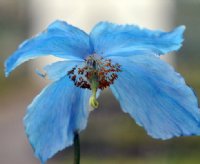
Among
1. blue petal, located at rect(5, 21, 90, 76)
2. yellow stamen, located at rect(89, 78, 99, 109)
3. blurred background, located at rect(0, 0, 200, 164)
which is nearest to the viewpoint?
blue petal, located at rect(5, 21, 90, 76)

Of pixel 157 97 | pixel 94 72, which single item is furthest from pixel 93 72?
pixel 157 97

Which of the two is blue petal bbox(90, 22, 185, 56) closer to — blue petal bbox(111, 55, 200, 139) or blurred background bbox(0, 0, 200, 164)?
blue petal bbox(111, 55, 200, 139)

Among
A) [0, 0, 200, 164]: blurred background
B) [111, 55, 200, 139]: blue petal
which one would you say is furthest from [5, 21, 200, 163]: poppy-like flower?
[0, 0, 200, 164]: blurred background

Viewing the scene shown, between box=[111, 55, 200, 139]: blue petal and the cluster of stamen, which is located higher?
the cluster of stamen

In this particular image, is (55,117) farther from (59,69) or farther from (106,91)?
(106,91)

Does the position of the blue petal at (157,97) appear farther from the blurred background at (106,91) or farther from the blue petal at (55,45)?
the blurred background at (106,91)

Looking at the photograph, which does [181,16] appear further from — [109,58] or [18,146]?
[109,58]
